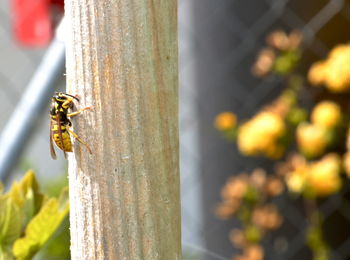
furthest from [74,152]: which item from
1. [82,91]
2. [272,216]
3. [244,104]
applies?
[244,104]

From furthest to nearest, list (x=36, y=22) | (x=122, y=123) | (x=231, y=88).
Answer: (x=231, y=88)
(x=36, y=22)
(x=122, y=123)

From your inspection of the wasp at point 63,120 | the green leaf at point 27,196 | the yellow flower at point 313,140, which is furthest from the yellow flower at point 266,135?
the wasp at point 63,120

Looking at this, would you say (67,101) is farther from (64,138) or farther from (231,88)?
(231,88)

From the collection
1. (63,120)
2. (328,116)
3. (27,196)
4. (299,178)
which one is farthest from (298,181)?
(63,120)

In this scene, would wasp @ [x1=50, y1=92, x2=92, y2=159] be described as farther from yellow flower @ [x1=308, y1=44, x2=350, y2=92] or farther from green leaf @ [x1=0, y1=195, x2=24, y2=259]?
yellow flower @ [x1=308, y1=44, x2=350, y2=92]

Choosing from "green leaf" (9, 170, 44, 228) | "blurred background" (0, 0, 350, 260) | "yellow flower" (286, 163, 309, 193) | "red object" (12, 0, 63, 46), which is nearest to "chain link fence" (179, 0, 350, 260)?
"blurred background" (0, 0, 350, 260)
